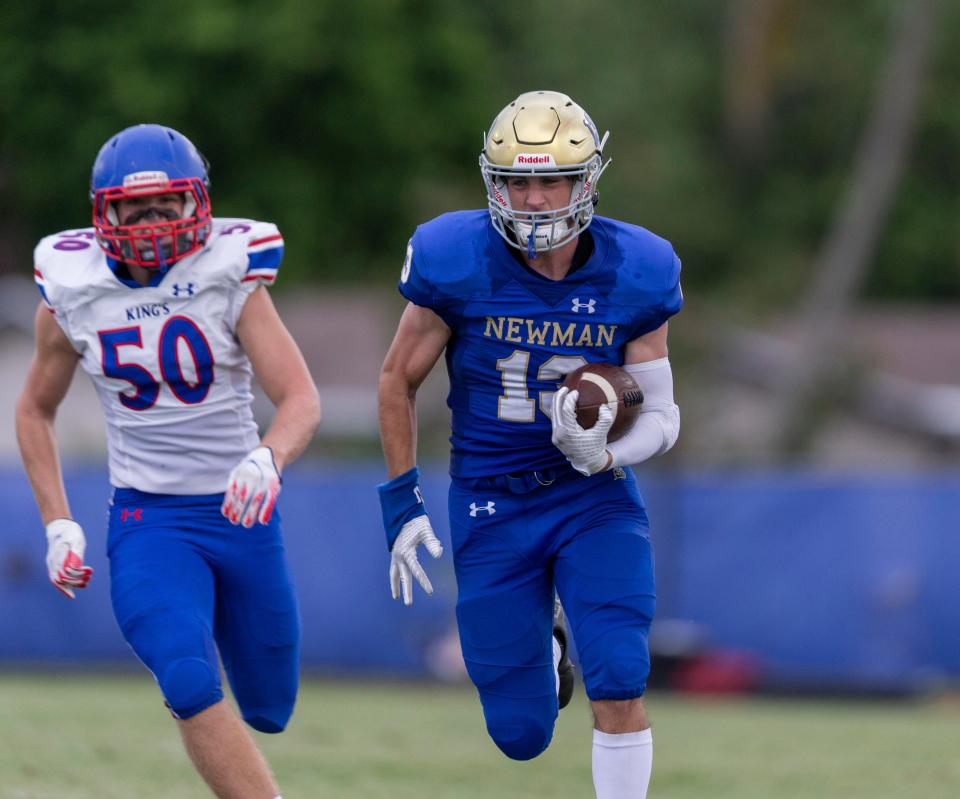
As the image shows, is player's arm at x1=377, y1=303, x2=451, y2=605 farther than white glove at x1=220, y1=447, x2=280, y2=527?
Yes

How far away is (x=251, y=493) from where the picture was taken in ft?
14.9

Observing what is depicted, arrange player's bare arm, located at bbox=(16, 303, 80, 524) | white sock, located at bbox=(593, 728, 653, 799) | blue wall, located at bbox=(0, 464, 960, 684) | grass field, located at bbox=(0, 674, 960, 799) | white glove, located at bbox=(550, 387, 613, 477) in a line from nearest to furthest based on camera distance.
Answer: white sock, located at bbox=(593, 728, 653, 799), white glove, located at bbox=(550, 387, 613, 477), player's bare arm, located at bbox=(16, 303, 80, 524), grass field, located at bbox=(0, 674, 960, 799), blue wall, located at bbox=(0, 464, 960, 684)

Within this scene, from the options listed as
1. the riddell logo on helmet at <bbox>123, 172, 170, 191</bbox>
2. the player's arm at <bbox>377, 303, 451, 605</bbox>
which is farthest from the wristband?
the riddell logo on helmet at <bbox>123, 172, 170, 191</bbox>

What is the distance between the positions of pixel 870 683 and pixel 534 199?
9.17 metres

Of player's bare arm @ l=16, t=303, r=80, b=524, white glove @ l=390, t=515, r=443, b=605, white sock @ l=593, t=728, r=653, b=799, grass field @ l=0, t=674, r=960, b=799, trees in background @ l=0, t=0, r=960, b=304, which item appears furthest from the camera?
trees in background @ l=0, t=0, r=960, b=304

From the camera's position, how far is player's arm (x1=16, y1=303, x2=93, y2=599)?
5090mm

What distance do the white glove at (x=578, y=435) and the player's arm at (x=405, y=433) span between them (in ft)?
1.46

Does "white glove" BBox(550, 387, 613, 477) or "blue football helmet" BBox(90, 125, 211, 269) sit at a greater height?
"blue football helmet" BBox(90, 125, 211, 269)

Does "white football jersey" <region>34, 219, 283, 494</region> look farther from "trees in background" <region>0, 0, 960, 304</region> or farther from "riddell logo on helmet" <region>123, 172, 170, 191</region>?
"trees in background" <region>0, 0, 960, 304</region>

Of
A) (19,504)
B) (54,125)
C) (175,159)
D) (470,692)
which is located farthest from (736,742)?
(54,125)

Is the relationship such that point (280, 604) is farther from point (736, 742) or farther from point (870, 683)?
point (870, 683)

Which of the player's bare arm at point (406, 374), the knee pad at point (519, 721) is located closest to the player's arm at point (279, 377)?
the player's bare arm at point (406, 374)

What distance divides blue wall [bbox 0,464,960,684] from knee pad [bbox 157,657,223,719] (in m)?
8.92

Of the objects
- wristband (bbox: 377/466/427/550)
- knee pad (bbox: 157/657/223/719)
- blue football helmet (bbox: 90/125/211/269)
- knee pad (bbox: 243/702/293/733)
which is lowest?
knee pad (bbox: 243/702/293/733)
